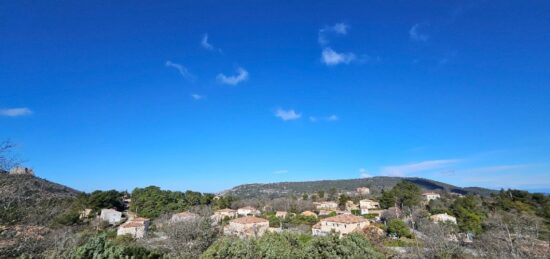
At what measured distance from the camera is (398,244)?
30.7 meters

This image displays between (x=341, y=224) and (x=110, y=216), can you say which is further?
(x=110, y=216)

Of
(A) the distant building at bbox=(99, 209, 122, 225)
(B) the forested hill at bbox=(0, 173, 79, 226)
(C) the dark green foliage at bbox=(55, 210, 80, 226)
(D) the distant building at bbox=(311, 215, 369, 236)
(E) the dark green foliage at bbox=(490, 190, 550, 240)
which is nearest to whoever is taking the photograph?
(B) the forested hill at bbox=(0, 173, 79, 226)

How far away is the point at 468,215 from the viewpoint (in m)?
44.4

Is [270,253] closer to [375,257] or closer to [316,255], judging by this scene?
[316,255]

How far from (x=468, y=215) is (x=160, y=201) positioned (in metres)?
52.3

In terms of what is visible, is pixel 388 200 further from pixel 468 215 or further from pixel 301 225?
pixel 301 225

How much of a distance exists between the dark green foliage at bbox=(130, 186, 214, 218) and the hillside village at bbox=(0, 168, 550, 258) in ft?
0.62

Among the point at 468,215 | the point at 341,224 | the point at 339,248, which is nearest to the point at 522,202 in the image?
the point at 468,215

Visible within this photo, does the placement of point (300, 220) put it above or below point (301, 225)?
above

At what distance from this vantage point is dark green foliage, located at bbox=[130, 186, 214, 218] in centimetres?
5678

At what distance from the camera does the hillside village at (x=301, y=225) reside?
1505cm

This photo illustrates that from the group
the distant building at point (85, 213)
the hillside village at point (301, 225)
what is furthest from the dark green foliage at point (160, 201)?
the distant building at point (85, 213)

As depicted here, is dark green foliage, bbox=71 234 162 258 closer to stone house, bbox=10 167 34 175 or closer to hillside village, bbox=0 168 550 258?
hillside village, bbox=0 168 550 258

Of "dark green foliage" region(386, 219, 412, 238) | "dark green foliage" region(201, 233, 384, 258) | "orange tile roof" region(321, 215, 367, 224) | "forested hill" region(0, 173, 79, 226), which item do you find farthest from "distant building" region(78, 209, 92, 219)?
"dark green foliage" region(201, 233, 384, 258)
